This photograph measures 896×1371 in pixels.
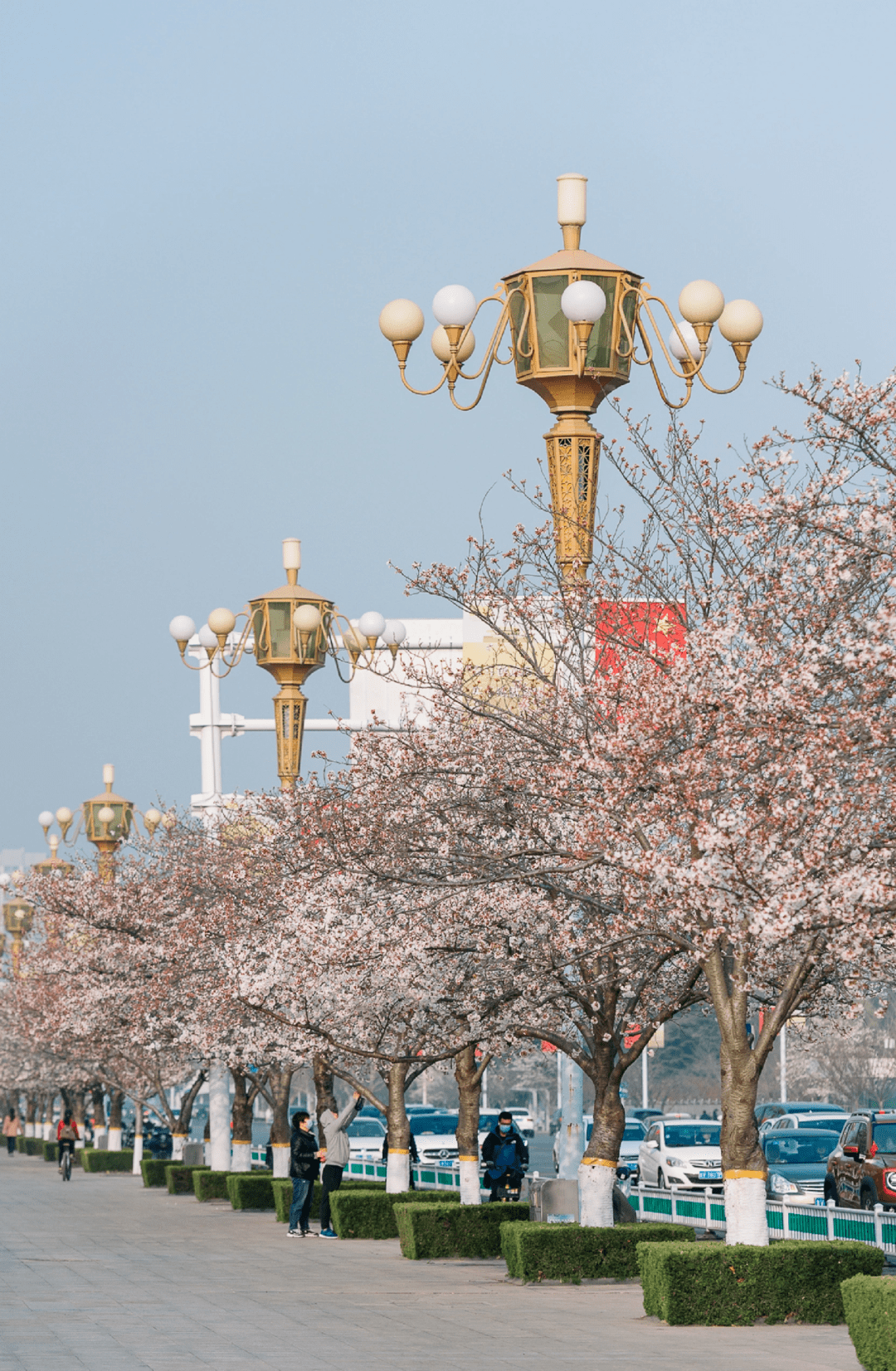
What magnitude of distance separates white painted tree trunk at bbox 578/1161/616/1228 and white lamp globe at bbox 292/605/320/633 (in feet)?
35.8

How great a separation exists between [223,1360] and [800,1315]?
14.7 ft

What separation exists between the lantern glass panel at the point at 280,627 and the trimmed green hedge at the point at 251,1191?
31.3 feet

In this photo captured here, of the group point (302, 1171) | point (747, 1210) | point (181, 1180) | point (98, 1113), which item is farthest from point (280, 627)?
point (98, 1113)

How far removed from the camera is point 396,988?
2141 centimetres

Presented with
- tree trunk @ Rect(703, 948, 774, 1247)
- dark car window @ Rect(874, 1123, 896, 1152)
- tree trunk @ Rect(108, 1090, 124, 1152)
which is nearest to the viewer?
tree trunk @ Rect(703, 948, 774, 1247)

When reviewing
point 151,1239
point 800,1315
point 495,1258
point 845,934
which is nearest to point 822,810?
point 845,934

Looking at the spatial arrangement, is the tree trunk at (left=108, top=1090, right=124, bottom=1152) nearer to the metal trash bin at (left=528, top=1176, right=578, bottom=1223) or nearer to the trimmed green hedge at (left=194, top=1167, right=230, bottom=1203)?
the trimmed green hedge at (left=194, top=1167, right=230, bottom=1203)

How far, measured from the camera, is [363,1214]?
25828mm

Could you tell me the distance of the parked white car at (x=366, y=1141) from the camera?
4166cm

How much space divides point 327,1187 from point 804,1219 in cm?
916

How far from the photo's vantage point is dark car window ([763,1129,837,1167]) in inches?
1143

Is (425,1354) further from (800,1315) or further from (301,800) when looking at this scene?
(301,800)

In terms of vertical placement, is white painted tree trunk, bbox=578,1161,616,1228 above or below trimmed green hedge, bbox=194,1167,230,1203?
above

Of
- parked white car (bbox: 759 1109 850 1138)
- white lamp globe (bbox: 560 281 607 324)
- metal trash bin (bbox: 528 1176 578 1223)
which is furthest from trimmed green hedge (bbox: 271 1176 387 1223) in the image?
white lamp globe (bbox: 560 281 607 324)
